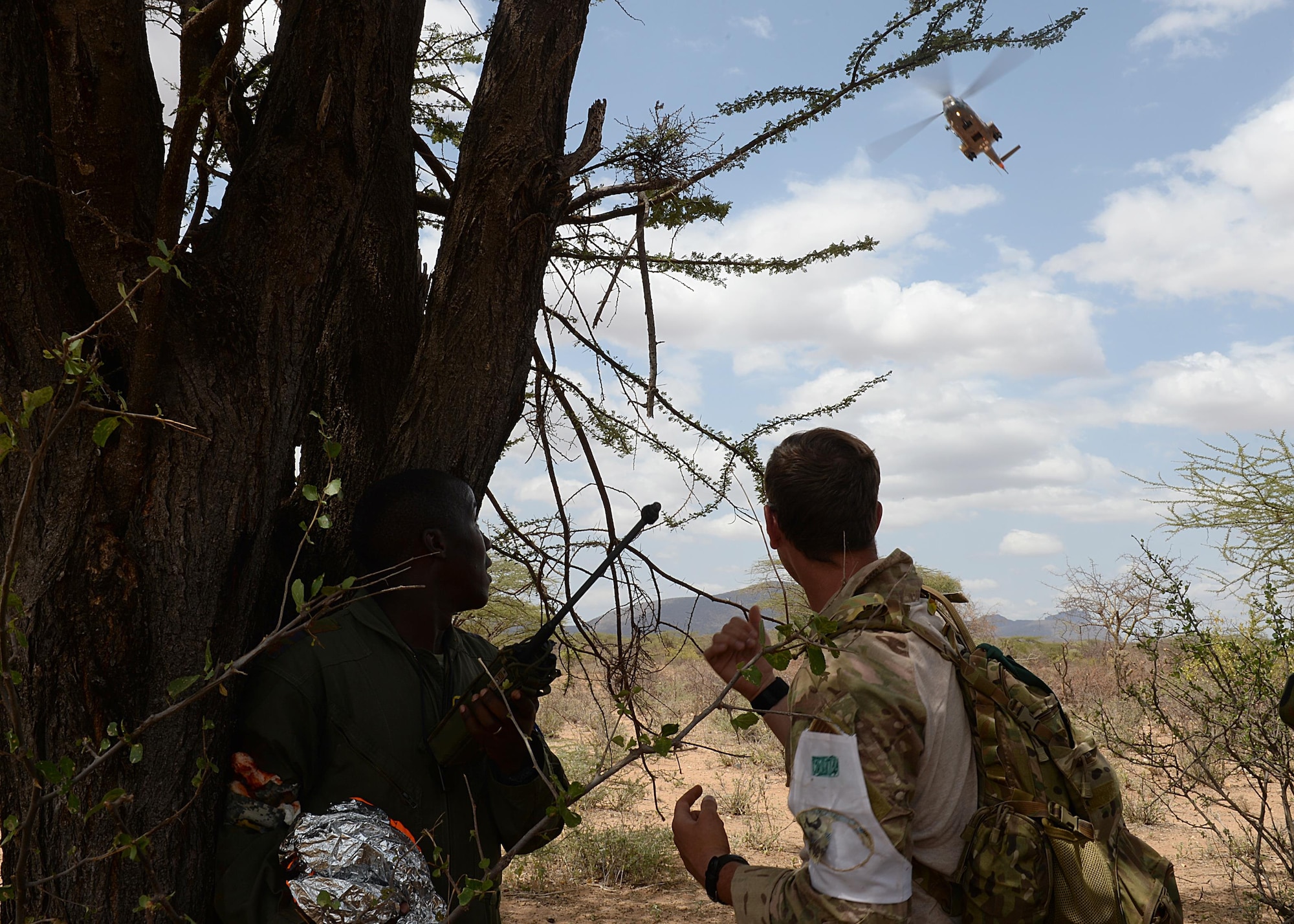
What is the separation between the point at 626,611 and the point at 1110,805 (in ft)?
5.73

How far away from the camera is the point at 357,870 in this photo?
6.29 ft

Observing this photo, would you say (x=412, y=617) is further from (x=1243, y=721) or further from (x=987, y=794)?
(x=1243, y=721)

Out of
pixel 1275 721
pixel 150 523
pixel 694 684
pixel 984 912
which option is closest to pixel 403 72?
pixel 150 523

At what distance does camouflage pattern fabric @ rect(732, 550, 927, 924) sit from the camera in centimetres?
169

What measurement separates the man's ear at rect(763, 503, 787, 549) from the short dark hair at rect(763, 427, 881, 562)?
2 centimetres

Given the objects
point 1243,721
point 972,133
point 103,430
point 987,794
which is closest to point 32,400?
point 103,430

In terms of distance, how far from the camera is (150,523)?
208cm

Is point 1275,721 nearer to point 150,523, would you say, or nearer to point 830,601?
point 830,601

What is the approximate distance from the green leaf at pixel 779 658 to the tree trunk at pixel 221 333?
1.17 m

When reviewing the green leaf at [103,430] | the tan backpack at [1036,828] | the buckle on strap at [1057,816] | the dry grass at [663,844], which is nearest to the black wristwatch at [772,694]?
the tan backpack at [1036,828]

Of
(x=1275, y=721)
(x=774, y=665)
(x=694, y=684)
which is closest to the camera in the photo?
(x=774, y=665)

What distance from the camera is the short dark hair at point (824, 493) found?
2.13m

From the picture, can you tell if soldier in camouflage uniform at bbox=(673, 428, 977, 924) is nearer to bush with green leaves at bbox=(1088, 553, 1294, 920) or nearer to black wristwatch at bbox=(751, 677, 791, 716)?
black wristwatch at bbox=(751, 677, 791, 716)

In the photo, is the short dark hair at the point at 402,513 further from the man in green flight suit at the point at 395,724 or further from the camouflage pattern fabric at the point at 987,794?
the camouflage pattern fabric at the point at 987,794
